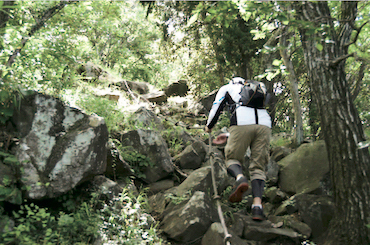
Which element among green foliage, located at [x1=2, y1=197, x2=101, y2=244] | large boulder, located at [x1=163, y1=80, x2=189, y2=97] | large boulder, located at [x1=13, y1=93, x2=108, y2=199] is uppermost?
large boulder, located at [x1=163, y1=80, x2=189, y2=97]

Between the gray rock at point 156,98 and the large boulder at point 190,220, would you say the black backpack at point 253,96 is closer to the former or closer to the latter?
the large boulder at point 190,220

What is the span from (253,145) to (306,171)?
175 centimetres

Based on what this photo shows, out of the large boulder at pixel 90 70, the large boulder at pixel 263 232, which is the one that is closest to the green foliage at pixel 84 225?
the large boulder at pixel 263 232

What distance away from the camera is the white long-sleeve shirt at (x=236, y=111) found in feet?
13.3

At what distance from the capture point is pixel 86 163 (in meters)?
3.98

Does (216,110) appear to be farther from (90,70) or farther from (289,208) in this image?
(90,70)

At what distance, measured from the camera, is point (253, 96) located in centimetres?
400

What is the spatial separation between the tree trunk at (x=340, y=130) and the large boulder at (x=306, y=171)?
105 centimetres

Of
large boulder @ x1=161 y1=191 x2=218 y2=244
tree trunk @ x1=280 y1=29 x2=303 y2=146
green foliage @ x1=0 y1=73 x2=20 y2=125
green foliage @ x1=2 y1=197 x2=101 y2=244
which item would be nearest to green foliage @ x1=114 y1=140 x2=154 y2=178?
large boulder @ x1=161 y1=191 x2=218 y2=244

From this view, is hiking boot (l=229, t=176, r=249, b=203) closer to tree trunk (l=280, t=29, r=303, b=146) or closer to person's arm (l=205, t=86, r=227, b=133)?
person's arm (l=205, t=86, r=227, b=133)

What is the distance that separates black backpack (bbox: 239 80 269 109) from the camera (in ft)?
13.1

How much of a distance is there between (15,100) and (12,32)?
1121 mm

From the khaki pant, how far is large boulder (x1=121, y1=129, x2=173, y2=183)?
1.72 metres

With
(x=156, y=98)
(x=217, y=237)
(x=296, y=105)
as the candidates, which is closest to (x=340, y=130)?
(x=217, y=237)
